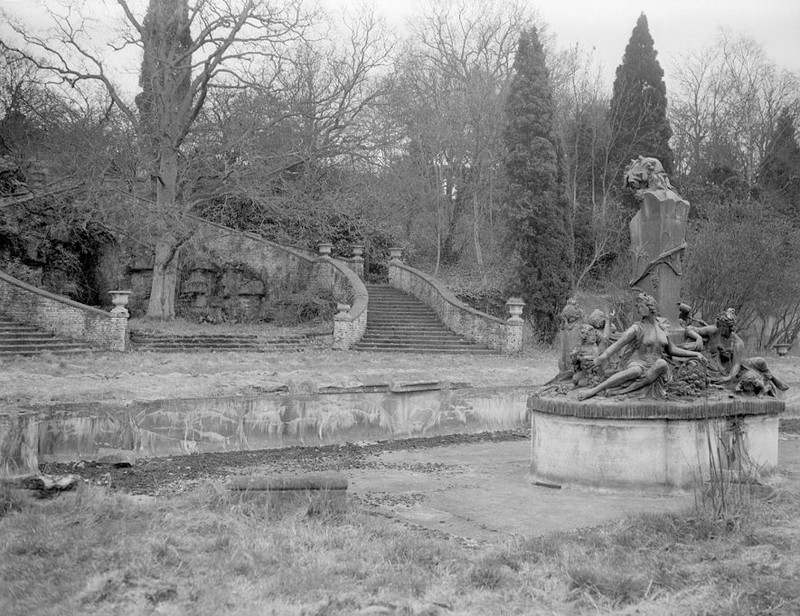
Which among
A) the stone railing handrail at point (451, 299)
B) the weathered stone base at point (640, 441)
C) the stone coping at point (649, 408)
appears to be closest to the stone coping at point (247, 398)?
the stone coping at point (649, 408)

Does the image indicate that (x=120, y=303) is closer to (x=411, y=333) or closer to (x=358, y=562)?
(x=411, y=333)

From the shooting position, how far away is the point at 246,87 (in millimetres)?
28016

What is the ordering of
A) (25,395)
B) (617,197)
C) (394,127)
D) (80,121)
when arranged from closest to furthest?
1. (25,395)
2. (80,121)
3. (394,127)
4. (617,197)

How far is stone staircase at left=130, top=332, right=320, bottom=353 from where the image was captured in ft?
79.6

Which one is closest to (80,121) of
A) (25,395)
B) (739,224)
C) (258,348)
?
(258,348)

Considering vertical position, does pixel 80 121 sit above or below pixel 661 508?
above

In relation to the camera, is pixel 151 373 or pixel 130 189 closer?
pixel 151 373

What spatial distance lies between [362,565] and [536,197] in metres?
26.2

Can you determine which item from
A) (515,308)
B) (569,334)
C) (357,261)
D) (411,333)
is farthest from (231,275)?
(569,334)

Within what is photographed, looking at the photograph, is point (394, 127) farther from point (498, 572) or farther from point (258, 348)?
point (498, 572)

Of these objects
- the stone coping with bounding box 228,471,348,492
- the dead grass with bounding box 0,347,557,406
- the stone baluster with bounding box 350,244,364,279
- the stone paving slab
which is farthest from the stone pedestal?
the stone baluster with bounding box 350,244,364,279

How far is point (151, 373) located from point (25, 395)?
477 centimetres

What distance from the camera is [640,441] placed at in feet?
32.0

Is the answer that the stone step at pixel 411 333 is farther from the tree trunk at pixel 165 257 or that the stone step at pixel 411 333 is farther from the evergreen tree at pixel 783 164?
the evergreen tree at pixel 783 164
